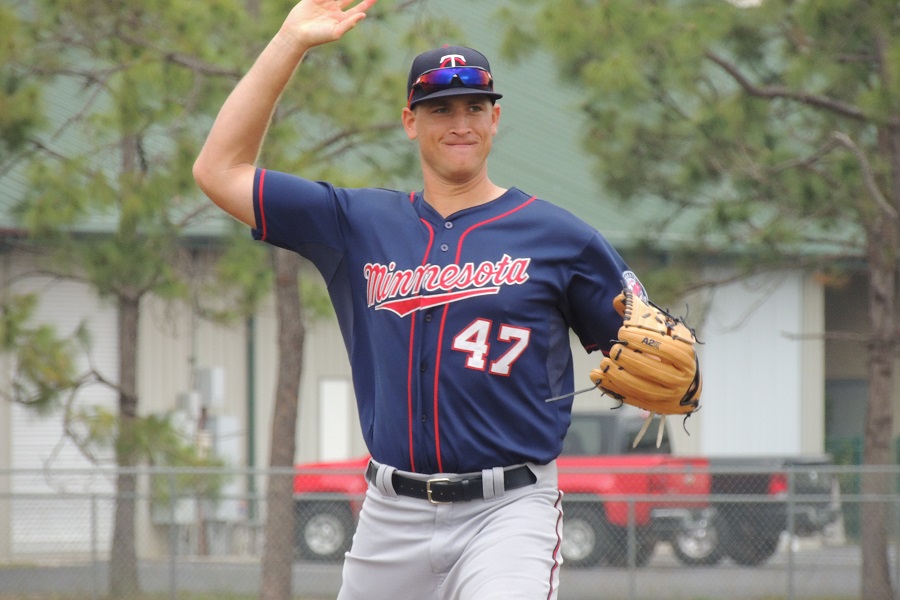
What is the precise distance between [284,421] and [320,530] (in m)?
1.06

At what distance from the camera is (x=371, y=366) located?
345 centimetres

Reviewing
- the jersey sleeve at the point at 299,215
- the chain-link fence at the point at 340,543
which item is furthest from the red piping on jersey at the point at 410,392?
the chain-link fence at the point at 340,543

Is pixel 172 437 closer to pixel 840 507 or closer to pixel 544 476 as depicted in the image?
pixel 840 507

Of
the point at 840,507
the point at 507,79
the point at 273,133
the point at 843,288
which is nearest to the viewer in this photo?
the point at 273,133

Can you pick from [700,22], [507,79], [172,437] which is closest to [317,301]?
[172,437]

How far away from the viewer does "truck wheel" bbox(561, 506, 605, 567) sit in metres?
10.0

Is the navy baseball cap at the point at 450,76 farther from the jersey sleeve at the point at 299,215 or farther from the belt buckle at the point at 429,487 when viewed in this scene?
the belt buckle at the point at 429,487

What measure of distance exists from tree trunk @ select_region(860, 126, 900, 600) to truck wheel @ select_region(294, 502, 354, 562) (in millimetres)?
3815

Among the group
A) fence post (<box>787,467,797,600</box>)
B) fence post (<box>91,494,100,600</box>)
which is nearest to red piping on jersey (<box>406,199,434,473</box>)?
fence post (<box>787,467,797,600</box>)

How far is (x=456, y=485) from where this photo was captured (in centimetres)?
323

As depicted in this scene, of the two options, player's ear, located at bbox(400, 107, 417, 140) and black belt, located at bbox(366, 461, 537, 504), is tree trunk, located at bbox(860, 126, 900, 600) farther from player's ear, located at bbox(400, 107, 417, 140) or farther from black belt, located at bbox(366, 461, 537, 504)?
black belt, located at bbox(366, 461, 537, 504)

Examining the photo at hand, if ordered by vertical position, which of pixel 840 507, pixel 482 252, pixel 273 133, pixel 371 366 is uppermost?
pixel 273 133

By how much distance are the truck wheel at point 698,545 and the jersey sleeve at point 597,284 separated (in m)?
7.11

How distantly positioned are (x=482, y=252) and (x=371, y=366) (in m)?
0.44
